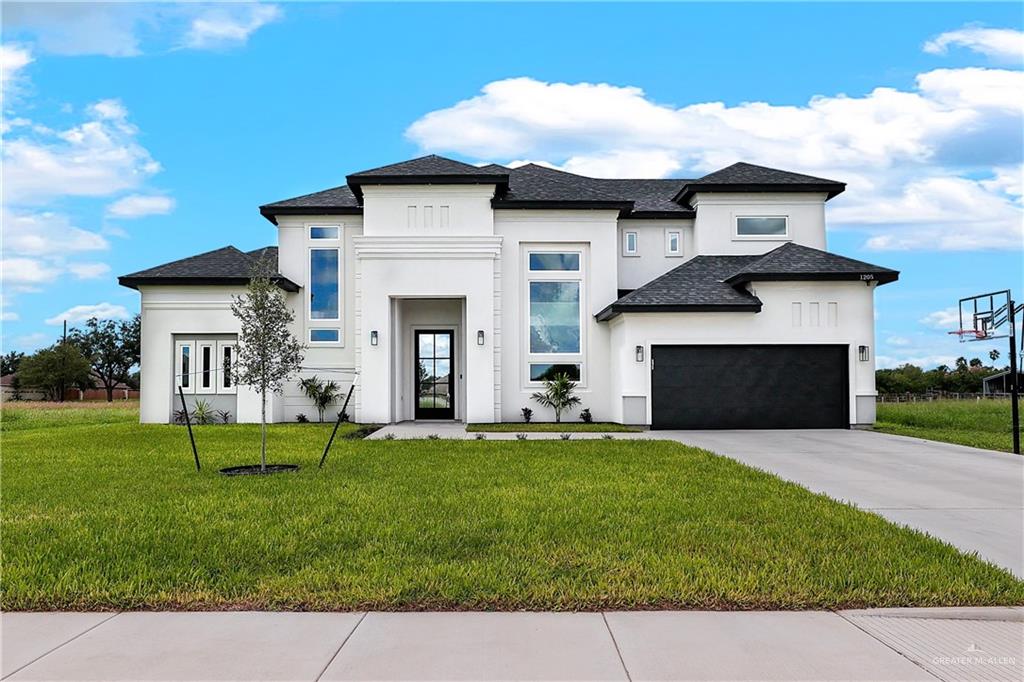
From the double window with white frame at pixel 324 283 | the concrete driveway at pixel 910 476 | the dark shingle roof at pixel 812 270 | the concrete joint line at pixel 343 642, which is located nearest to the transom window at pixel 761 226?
the dark shingle roof at pixel 812 270

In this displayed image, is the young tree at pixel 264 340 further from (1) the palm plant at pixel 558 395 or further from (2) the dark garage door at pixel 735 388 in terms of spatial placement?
(2) the dark garage door at pixel 735 388

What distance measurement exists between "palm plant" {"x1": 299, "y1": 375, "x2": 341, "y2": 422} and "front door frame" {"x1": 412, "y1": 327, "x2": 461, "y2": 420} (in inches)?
88.0

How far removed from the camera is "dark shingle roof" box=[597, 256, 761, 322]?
58.7 ft

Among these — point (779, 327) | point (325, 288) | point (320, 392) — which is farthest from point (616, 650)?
point (325, 288)

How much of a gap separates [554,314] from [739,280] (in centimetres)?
482

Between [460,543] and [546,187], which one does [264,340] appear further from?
[546,187]

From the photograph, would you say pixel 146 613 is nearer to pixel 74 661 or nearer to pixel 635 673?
pixel 74 661

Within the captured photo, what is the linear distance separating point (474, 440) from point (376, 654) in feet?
35.1

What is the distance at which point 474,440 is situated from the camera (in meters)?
14.8

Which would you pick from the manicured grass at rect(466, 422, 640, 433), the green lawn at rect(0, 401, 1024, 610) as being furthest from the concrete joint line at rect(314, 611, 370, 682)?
the manicured grass at rect(466, 422, 640, 433)

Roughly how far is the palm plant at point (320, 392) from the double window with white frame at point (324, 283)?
115cm

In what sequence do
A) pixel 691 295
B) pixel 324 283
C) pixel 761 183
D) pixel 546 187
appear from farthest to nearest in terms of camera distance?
pixel 546 187
pixel 761 183
pixel 324 283
pixel 691 295

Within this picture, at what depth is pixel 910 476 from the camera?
10.7 meters

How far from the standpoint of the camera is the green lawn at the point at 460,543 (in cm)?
502
